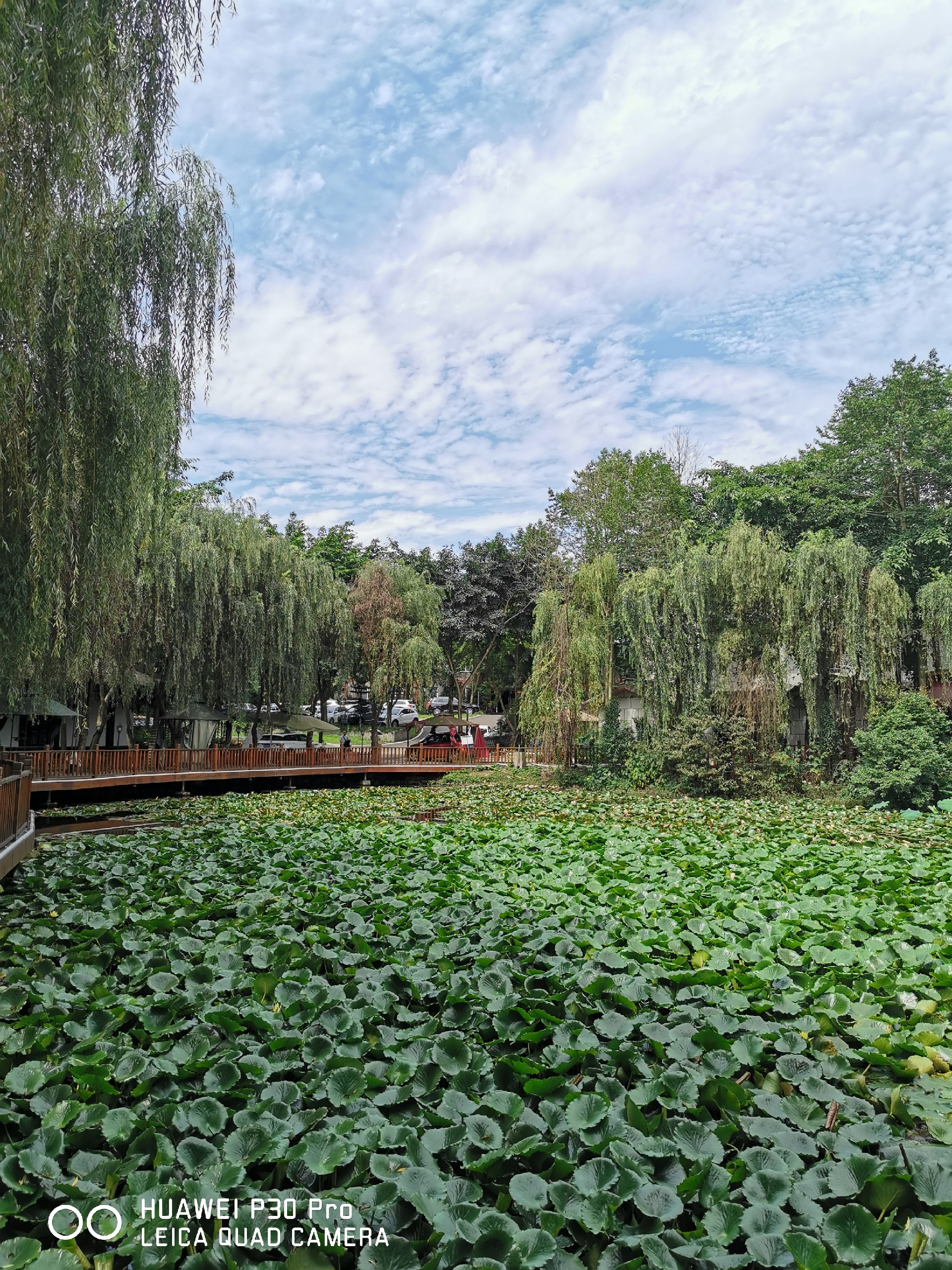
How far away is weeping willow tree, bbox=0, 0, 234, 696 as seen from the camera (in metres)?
3.86

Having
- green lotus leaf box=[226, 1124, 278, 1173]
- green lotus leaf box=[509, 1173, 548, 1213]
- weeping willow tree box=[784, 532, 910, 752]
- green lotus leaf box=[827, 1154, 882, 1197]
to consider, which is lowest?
green lotus leaf box=[509, 1173, 548, 1213]

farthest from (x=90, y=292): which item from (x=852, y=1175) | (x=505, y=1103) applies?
(x=852, y=1175)

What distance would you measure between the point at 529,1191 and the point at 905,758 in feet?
39.0

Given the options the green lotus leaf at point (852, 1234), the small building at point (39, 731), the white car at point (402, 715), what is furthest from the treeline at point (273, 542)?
the white car at point (402, 715)

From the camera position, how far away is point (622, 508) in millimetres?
23344

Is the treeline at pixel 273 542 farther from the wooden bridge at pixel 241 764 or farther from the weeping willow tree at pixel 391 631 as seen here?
the wooden bridge at pixel 241 764

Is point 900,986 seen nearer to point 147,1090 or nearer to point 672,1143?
point 672,1143

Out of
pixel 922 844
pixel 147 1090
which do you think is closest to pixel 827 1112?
pixel 147 1090

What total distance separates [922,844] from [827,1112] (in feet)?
22.0

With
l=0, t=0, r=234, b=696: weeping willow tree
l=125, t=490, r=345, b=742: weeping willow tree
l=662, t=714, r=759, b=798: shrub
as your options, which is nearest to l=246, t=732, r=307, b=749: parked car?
l=125, t=490, r=345, b=742: weeping willow tree

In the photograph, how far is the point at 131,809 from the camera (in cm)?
1191

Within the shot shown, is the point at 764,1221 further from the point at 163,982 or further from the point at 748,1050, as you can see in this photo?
the point at 163,982

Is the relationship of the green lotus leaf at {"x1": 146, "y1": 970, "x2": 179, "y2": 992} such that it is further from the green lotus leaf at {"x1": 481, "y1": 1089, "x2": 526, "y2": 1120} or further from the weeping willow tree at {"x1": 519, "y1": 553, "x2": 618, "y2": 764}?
the weeping willow tree at {"x1": 519, "y1": 553, "x2": 618, "y2": 764}

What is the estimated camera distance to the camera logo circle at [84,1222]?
1846 mm
